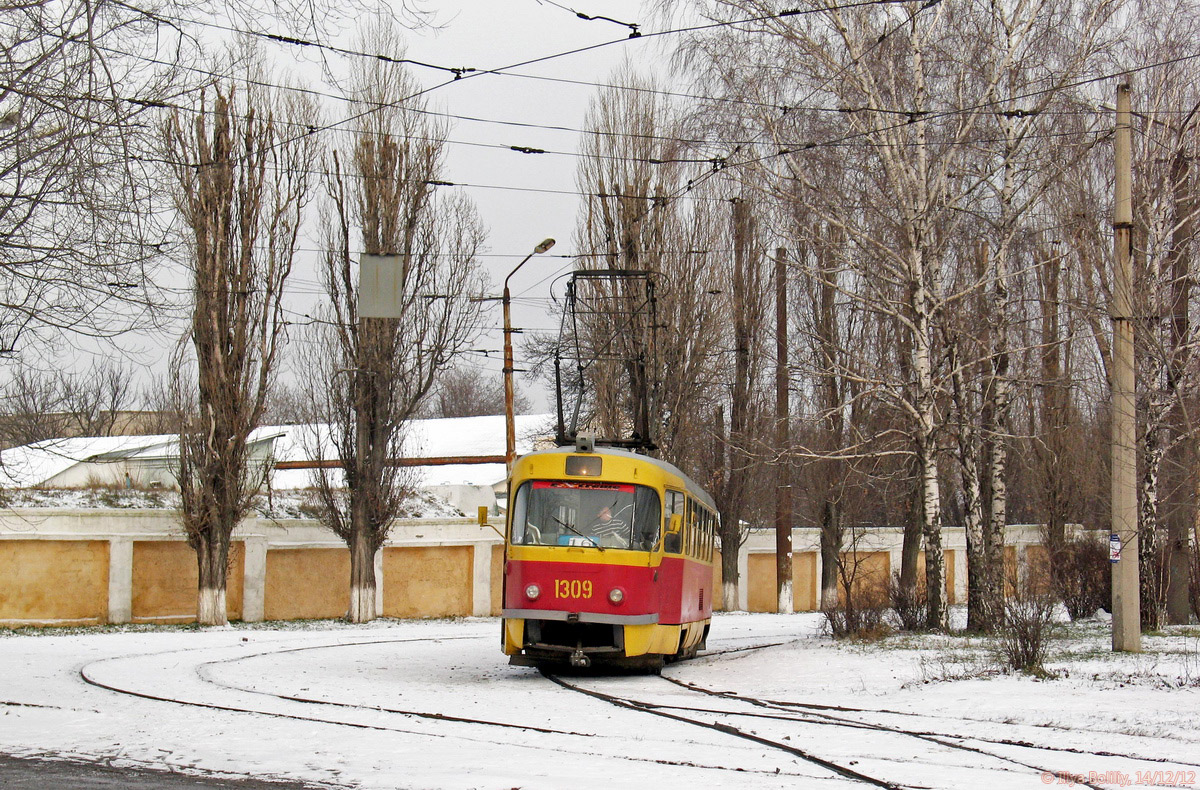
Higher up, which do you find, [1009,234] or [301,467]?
[1009,234]

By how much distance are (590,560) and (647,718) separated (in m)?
3.68

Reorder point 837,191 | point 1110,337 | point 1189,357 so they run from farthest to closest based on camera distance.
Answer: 1. point 837,191
2. point 1110,337
3. point 1189,357

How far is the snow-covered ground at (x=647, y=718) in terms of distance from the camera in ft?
26.8

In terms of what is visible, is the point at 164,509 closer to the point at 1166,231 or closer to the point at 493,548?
the point at 493,548

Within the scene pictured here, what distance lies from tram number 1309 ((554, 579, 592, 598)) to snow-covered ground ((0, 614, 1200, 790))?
1.04 m

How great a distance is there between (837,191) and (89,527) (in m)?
18.5

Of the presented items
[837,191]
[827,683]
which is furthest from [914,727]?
[837,191]

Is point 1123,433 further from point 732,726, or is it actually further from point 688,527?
point 732,726

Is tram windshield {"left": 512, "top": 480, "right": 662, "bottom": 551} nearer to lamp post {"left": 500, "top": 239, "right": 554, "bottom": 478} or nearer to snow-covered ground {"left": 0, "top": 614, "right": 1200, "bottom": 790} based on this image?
snow-covered ground {"left": 0, "top": 614, "right": 1200, "bottom": 790}

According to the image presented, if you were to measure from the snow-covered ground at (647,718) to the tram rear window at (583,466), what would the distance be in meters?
2.48

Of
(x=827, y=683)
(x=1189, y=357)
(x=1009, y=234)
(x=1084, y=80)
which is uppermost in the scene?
(x=1084, y=80)

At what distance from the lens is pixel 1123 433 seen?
15203mm

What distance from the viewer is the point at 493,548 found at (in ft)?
116

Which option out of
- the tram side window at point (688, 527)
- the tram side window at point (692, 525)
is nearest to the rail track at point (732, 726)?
the tram side window at point (688, 527)
